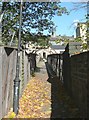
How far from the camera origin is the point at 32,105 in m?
8.83

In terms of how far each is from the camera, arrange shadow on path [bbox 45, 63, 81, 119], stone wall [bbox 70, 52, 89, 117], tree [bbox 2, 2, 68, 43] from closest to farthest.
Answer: stone wall [bbox 70, 52, 89, 117] → shadow on path [bbox 45, 63, 81, 119] → tree [bbox 2, 2, 68, 43]

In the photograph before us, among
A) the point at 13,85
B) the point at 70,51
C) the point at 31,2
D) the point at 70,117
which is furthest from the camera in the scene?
the point at 31,2

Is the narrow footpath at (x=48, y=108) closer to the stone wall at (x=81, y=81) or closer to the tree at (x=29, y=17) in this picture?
the stone wall at (x=81, y=81)

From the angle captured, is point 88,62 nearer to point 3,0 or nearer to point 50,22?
point 3,0

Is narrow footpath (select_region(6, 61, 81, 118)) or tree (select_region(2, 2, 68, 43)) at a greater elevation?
tree (select_region(2, 2, 68, 43))

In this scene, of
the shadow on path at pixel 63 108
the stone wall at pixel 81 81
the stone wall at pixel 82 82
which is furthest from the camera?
the shadow on path at pixel 63 108

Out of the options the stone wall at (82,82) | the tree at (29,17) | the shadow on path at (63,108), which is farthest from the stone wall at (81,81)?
the tree at (29,17)

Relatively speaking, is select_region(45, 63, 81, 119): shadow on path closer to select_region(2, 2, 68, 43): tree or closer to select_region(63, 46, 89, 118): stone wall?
select_region(63, 46, 89, 118): stone wall

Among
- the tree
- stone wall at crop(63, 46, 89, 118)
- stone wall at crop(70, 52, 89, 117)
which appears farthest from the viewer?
the tree

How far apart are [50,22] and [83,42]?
44.7ft

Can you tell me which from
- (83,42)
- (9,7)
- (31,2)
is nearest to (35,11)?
(31,2)

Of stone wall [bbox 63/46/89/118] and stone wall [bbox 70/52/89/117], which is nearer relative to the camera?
stone wall [bbox 63/46/89/118]

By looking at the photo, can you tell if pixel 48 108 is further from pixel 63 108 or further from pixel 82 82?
pixel 82 82

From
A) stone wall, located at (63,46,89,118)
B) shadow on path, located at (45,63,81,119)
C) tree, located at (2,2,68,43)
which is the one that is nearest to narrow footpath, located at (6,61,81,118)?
shadow on path, located at (45,63,81,119)
